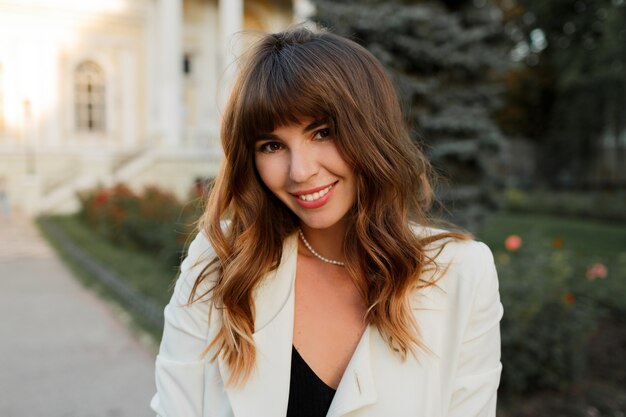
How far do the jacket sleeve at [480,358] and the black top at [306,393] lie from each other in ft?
1.25

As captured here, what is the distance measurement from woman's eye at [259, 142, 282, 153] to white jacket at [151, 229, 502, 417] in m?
0.47

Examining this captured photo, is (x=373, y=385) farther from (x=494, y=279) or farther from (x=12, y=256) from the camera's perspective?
(x=12, y=256)

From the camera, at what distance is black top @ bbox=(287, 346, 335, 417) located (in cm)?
170

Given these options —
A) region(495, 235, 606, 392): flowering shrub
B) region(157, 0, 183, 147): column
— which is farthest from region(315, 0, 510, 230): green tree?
region(157, 0, 183, 147): column

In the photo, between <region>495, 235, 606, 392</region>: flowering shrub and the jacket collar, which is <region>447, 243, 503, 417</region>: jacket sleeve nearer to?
the jacket collar

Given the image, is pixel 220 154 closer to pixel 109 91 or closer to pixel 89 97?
pixel 109 91

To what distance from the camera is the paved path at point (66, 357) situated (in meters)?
4.21

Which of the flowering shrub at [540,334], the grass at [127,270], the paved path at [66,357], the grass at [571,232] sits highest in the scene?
the flowering shrub at [540,334]

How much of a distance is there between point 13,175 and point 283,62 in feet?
61.7

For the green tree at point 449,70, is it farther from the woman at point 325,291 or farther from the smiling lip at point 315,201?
the smiling lip at point 315,201

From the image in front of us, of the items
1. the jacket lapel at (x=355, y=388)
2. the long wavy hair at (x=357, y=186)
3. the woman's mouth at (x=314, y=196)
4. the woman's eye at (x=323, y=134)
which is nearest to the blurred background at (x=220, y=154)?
the long wavy hair at (x=357, y=186)

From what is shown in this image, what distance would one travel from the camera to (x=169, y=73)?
1769 centimetres

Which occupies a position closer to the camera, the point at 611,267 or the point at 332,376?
the point at 332,376

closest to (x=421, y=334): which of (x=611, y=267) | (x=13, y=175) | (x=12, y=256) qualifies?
(x=611, y=267)
